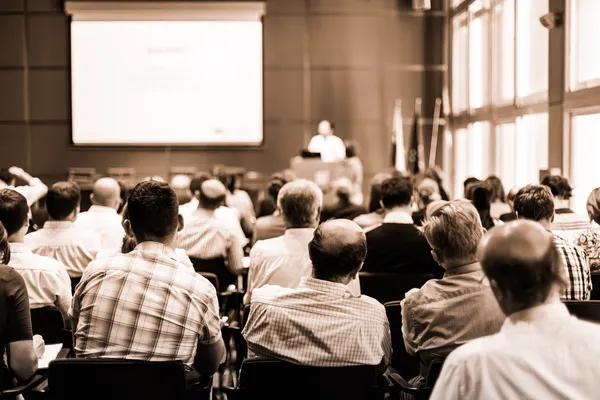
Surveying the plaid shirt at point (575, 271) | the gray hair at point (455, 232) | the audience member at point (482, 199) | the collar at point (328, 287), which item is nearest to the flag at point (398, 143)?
the audience member at point (482, 199)

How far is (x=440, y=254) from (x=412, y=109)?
1061 centimetres

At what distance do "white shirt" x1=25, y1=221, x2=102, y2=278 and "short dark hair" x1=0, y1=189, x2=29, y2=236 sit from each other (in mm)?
1136

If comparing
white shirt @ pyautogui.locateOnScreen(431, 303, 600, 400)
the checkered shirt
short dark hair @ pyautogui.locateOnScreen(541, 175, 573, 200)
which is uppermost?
short dark hair @ pyautogui.locateOnScreen(541, 175, 573, 200)

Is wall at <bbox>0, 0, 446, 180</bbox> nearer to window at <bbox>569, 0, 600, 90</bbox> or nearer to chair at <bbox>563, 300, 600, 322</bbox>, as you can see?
window at <bbox>569, 0, 600, 90</bbox>

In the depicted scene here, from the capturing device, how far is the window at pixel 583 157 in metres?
7.48

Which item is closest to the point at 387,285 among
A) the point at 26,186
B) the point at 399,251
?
the point at 399,251

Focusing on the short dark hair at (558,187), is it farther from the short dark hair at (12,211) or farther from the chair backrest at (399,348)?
the short dark hair at (12,211)

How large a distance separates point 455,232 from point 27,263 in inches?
78.1

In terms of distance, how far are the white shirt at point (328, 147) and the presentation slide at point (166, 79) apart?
1113mm

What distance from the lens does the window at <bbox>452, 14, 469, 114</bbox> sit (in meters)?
12.4

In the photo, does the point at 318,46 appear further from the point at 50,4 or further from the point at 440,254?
the point at 440,254

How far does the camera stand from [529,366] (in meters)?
1.59

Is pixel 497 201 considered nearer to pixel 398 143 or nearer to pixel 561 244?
pixel 561 244

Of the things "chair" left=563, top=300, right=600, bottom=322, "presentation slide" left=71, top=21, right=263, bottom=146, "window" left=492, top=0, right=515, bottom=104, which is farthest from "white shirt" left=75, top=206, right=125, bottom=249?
"presentation slide" left=71, top=21, right=263, bottom=146
